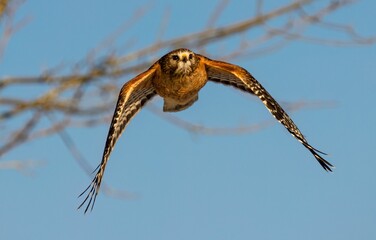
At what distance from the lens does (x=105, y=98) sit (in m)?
8.18

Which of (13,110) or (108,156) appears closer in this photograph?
(108,156)

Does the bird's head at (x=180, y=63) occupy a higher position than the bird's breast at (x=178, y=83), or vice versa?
the bird's head at (x=180, y=63)

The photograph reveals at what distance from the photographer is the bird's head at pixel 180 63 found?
92.6 inches

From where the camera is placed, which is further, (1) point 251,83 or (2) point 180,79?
(2) point 180,79

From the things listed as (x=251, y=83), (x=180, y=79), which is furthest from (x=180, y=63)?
(x=251, y=83)

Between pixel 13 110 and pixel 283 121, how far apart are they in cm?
621

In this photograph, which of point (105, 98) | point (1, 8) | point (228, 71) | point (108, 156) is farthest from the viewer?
point (105, 98)

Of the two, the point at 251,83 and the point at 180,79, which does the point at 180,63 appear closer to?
the point at 180,79

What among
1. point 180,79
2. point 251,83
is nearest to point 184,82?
point 180,79

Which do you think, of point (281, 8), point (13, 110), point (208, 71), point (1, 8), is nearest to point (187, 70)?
point (208, 71)

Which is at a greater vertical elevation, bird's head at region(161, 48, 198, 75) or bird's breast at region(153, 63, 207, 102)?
bird's head at region(161, 48, 198, 75)

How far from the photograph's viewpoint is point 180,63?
7.85 ft

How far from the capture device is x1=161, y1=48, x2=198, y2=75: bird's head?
2353mm

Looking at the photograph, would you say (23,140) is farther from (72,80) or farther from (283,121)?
(283,121)
